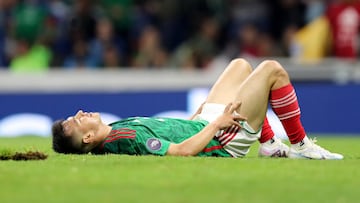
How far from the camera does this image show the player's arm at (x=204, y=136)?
9594 mm

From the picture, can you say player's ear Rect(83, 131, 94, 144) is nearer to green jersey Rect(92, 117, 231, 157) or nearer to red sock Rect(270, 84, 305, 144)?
green jersey Rect(92, 117, 231, 157)

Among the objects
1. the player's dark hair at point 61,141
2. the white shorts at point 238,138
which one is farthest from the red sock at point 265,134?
the player's dark hair at point 61,141

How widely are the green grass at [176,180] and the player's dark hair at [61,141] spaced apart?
127 millimetres

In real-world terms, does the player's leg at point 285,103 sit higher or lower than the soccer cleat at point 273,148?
higher

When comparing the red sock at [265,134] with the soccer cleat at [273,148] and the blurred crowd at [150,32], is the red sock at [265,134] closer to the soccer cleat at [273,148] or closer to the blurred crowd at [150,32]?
the soccer cleat at [273,148]

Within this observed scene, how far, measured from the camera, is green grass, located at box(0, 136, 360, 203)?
290 inches

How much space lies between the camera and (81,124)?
9992mm

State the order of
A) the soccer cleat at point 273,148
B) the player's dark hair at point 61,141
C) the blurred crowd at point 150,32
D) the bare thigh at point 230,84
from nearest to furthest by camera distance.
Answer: the player's dark hair at point 61,141 < the soccer cleat at point 273,148 < the bare thigh at point 230,84 < the blurred crowd at point 150,32

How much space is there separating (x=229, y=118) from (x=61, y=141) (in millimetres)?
1658

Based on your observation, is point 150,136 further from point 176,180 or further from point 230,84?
point 176,180

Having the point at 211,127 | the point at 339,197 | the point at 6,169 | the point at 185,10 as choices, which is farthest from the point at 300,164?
the point at 185,10

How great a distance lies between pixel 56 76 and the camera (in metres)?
19.2

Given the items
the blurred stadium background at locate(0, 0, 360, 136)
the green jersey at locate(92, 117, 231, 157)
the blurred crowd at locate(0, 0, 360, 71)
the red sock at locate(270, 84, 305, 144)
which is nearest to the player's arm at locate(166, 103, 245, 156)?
the green jersey at locate(92, 117, 231, 157)

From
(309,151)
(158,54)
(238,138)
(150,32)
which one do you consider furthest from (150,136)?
(158,54)
